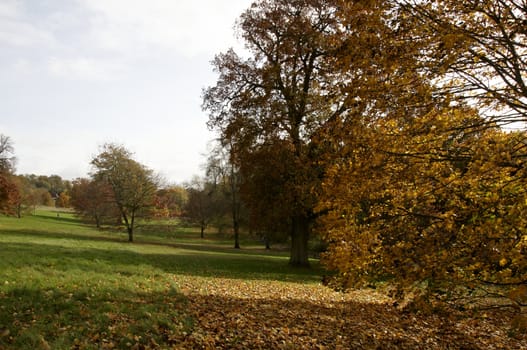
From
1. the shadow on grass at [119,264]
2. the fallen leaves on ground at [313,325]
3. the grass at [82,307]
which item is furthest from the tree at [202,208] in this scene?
the grass at [82,307]

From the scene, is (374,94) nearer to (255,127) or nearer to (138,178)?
(255,127)

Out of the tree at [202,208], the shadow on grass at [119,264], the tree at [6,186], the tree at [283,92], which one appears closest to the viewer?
the shadow on grass at [119,264]

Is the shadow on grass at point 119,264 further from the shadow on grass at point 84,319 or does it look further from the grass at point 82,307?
the shadow on grass at point 84,319

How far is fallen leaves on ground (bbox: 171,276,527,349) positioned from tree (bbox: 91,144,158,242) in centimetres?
2579

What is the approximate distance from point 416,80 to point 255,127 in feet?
44.6

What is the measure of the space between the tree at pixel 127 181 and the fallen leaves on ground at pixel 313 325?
2579 centimetres

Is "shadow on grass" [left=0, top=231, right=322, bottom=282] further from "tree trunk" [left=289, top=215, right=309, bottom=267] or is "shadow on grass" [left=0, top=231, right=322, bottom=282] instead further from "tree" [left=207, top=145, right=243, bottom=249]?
"tree" [left=207, top=145, right=243, bottom=249]

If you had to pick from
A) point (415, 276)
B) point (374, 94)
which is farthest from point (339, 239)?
point (374, 94)

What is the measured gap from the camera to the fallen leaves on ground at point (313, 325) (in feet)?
23.0

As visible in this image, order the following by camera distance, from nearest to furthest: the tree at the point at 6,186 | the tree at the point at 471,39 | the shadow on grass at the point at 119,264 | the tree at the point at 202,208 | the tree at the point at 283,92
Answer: the tree at the point at 471,39 < the shadow on grass at the point at 119,264 < the tree at the point at 283,92 < the tree at the point at 6,186 < the tree at the point at 202,208

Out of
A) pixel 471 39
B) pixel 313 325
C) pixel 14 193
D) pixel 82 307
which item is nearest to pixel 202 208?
pixel 14 193

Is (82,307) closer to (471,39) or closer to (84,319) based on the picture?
(84,319)

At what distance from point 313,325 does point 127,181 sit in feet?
102

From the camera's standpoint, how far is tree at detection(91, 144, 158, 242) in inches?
1421
